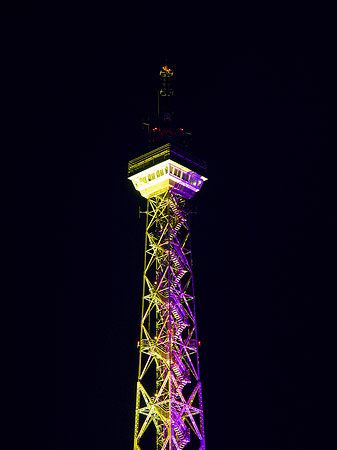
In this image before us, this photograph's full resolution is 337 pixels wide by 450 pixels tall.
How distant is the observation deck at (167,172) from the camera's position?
4947cm

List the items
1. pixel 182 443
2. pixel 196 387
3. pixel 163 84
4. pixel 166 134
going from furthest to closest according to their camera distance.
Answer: pixel 163 84 → pixel 166 134 → pixel 196 387 → pixel 182 443

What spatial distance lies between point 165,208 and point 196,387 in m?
→ 12.7

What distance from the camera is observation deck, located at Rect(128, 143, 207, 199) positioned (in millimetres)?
49469

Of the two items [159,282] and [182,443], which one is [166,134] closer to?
[159,282]

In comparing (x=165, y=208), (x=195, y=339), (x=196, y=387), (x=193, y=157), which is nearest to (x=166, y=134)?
(x=193, y=157)

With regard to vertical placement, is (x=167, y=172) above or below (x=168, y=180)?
above

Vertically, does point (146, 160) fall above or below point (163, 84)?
below

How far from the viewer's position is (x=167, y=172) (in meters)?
49.4

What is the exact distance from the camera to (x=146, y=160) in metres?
50.5

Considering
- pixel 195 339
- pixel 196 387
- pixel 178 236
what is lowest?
pixel 196 387

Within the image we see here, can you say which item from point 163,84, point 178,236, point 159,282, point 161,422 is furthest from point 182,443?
point 163,84

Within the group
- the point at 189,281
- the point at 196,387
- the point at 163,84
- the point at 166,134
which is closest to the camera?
the point at 196,387

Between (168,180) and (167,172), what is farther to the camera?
(168,180)

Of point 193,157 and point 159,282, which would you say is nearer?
point 159,282
